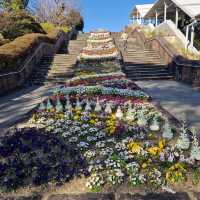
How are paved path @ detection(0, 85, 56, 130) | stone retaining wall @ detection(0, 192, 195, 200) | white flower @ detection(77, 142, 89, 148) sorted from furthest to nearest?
1. paved path @ detection(0, 85, 56, 130)
2. white flower @ detection(77, 142, 89, 148)
3. stone retaining wall @ detection(0, 192, 195, 200)

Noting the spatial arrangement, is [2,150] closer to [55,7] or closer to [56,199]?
[56,199]

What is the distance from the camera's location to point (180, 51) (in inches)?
792

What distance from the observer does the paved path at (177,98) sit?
9703mm

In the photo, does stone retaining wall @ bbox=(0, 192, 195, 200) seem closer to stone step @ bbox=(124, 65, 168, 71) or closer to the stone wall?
the stone wall

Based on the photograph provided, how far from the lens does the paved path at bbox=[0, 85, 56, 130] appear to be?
33.6 feet

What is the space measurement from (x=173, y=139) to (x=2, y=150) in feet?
9.83

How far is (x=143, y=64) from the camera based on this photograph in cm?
2044

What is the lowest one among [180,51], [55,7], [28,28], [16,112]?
[16,112]

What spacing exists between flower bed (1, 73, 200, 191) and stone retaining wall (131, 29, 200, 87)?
7103mm

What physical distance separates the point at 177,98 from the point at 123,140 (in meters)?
6.85

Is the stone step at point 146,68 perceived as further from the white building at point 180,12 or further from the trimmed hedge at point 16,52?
the trimmed hedge at point 16,52

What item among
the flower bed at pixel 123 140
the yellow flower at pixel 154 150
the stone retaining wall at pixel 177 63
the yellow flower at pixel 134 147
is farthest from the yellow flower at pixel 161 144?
the stone retaining wall at pixel 177 63

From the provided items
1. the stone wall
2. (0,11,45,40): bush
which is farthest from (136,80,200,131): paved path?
(0,11,45,40): bush

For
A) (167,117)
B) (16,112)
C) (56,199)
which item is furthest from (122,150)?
(16,112)
